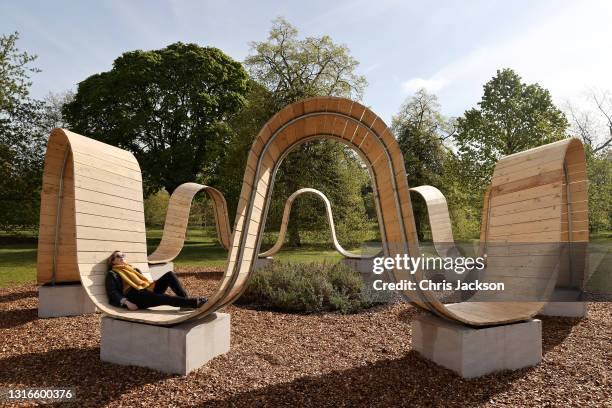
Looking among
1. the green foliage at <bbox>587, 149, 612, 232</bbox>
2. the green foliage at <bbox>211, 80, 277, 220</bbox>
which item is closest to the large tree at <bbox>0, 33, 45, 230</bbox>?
the green foliage at <bbox>211, 80, 277, 220</bbox>

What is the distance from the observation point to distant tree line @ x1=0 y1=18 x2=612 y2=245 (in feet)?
60.4

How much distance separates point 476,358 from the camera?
4.02m

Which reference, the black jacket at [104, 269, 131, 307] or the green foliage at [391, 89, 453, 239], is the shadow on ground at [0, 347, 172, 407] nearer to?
the black jacket at [104, 269, 131, 307]

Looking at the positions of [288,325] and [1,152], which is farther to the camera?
[1,152]

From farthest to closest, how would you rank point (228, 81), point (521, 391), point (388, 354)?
point (228, 81), point (388, 354), point (521, 391)

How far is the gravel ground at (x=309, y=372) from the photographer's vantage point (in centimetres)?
354

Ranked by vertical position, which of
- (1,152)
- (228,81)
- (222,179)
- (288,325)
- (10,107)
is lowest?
(288,325)

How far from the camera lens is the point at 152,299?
487 centimetres

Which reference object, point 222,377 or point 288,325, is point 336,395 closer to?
point 222,377

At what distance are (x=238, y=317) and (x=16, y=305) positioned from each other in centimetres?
428

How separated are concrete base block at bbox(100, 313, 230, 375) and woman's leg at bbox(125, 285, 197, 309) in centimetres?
41

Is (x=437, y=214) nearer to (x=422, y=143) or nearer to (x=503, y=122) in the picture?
(x=503, y=122)

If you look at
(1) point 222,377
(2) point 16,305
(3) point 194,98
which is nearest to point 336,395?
(1) point 222,377

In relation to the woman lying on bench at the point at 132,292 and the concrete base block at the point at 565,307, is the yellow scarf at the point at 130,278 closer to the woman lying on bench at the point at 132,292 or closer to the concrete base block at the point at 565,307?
the woman lying on bench at the point at 132,292
